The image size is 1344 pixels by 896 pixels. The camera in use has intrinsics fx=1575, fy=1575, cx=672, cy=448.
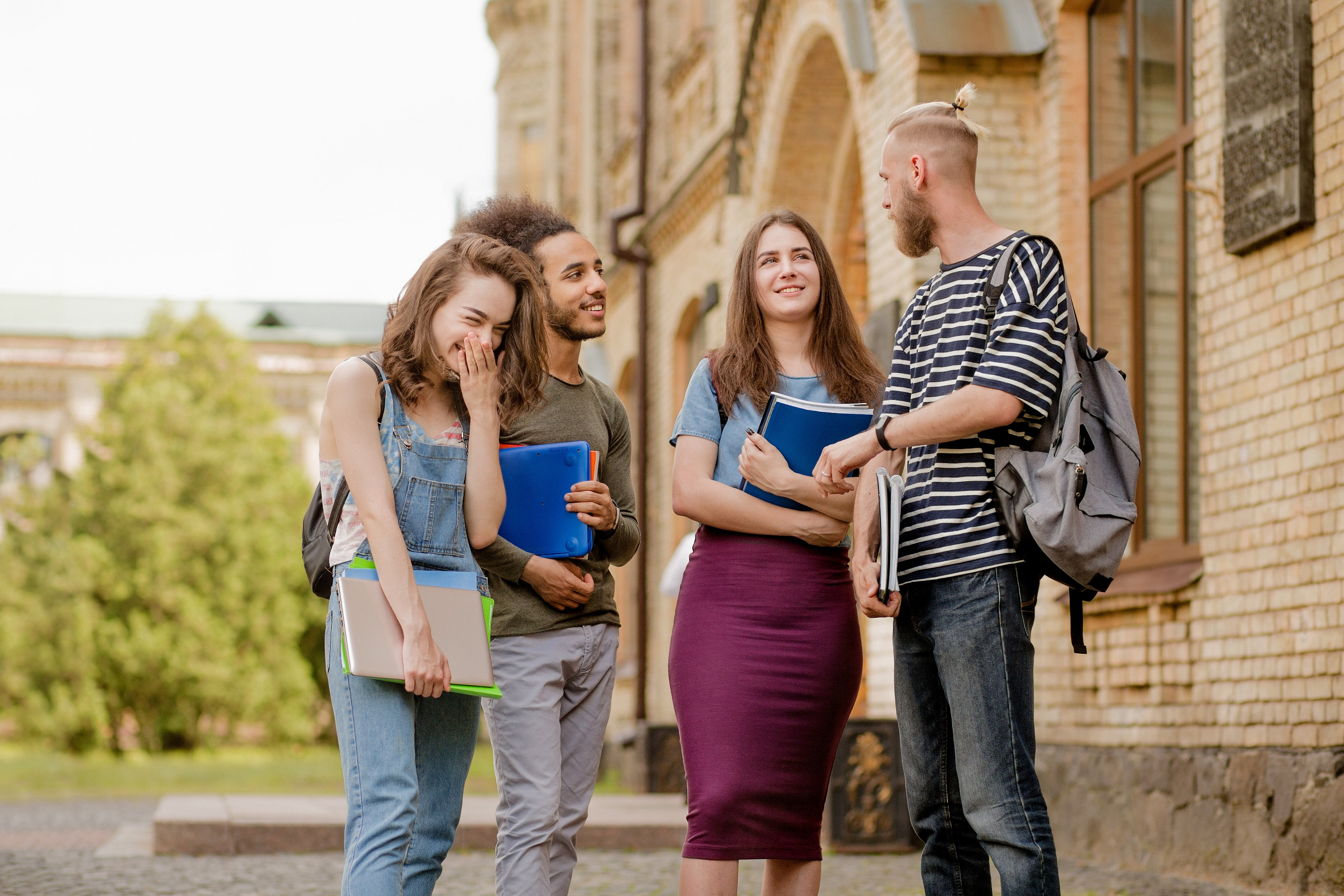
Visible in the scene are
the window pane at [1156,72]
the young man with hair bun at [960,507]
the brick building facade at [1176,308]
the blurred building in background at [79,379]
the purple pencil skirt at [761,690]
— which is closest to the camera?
the young man with hair bun at [960,507]

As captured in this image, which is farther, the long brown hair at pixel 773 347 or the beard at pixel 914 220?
the long brown hair at pixel 773 347

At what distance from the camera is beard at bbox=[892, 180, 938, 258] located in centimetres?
370

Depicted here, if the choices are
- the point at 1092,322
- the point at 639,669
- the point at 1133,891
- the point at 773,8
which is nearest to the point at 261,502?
the point at 639,669

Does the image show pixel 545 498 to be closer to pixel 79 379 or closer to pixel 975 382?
pixel 975 382

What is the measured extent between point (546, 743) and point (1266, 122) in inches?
167

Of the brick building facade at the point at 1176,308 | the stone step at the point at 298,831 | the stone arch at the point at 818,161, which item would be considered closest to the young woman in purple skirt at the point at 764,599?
the brick building facade at the point at 1176,308

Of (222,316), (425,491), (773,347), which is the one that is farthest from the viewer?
(222,316)

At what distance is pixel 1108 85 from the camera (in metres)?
8.68

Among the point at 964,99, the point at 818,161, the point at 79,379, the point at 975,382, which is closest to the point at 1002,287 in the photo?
the point at 975,382

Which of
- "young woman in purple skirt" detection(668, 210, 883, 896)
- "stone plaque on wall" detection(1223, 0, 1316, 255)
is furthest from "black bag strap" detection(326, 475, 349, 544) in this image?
"stone plaque on wall" detection(1223, 0, 1316, 255)

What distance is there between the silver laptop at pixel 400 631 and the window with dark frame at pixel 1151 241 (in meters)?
4.87

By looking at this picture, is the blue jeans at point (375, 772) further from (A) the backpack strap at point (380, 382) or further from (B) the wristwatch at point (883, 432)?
(B) the wristwatch at point (883, 432)

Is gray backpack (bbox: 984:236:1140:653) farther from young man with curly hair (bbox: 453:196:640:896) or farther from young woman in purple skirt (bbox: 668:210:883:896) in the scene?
young man with curly hair (bbox: 453:196:640:896)

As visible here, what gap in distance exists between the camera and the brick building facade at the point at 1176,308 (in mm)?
6137
